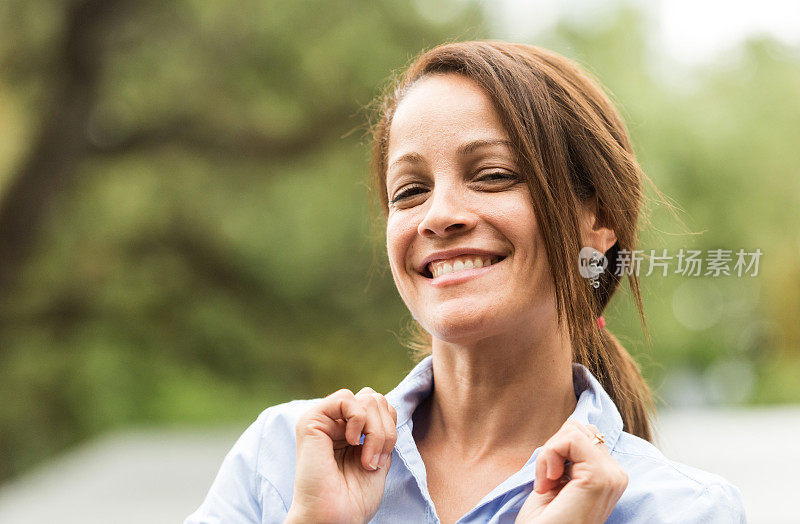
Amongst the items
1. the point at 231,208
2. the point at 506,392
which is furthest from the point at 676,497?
the point at 231,208

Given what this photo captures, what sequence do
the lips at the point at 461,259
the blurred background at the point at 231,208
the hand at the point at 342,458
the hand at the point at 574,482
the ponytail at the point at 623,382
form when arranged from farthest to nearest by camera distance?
1. the blurred background at the point at 231,208
2. the ponytail at the point at 623,382
3. the lips at the point at 461,259
4. the hand at the point at 342,458
5. the hand at the point at 574,482

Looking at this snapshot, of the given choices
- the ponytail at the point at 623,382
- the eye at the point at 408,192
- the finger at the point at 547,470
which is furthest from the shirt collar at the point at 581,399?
the eye at the point at 408,192

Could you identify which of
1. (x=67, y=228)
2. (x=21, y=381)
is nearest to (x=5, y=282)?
(x=67, y=228)

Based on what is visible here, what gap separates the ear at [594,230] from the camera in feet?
5.31

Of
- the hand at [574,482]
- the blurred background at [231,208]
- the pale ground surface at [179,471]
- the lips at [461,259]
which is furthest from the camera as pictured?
the blurred background at [231,208]

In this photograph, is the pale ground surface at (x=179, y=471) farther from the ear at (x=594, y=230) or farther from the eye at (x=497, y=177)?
the eye at (x=497, y=177)

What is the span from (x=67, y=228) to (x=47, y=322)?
3.09ft

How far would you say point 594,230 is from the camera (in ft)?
5.40

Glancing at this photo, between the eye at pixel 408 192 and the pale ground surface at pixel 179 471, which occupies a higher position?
the eye at pixel 408 192

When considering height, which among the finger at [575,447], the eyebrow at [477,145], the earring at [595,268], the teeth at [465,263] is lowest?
the finger at [575,447]

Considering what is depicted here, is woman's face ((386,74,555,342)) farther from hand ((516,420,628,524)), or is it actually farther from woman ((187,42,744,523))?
hand ((516,420,628,524))

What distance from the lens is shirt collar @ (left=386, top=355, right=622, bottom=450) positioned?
5.08 ft

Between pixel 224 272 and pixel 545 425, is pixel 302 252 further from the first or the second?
pixel 545 425

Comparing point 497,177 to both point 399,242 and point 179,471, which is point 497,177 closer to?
point 399,242
